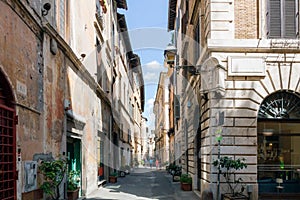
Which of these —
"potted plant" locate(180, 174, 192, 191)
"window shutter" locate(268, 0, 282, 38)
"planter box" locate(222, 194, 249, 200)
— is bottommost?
"potted plant" locate(180, 174, 192, 191)

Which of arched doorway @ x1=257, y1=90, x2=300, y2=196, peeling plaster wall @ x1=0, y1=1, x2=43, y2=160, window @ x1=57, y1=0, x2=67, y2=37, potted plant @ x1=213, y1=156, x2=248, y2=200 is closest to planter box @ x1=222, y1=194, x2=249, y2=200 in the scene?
potted plant @ x1=213, y1=156, x2=248, y2=200

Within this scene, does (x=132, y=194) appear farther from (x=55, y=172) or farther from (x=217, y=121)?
(x=55, y=172)

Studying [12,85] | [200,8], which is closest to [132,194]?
[200,8]

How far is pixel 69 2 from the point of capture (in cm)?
1415

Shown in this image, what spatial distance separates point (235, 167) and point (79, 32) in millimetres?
7566

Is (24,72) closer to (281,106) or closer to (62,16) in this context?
(62,16)

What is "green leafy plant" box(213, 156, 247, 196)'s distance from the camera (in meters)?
12.4

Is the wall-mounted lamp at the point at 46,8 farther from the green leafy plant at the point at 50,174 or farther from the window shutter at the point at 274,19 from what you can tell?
the window shutter at the point at 274,19

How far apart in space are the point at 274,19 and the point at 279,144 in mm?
3862

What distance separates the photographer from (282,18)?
13.4m

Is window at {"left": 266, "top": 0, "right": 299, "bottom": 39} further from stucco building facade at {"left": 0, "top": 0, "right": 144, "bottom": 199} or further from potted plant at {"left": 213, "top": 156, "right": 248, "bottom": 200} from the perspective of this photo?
stucco building facade at {"left": 0, "top": 0, "right": 144, "bottom": 199}

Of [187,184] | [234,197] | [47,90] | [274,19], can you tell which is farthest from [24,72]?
[187,184]

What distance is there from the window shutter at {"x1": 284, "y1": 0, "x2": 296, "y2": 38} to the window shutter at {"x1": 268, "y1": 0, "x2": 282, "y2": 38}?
8.5 inches

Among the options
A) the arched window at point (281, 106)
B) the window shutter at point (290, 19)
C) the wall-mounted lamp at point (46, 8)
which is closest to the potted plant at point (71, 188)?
the wall-mounted lamp at point (46, 8)
